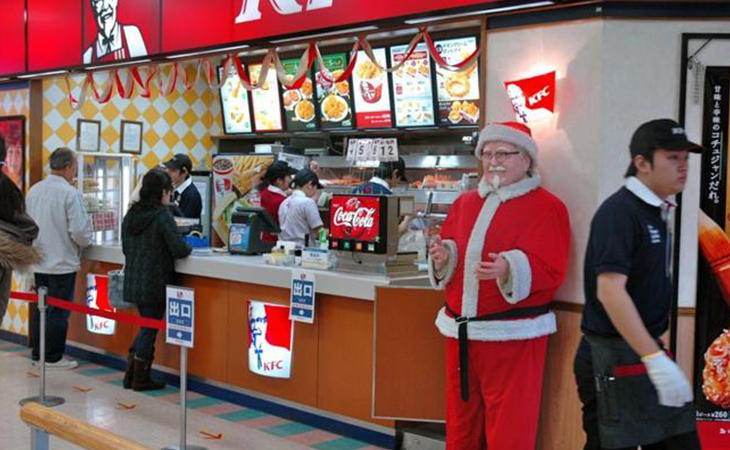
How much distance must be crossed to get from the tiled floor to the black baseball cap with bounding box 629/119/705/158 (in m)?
2.77

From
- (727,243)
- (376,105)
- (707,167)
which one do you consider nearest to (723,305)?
(727,243)

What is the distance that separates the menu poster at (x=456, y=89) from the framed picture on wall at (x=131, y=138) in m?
3.26

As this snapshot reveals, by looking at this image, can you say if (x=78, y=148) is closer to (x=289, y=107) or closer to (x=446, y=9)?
(x=289, y=107)

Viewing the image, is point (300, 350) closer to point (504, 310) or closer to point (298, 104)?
point (504, 310)

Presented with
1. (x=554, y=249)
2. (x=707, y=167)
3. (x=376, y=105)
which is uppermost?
(x=376, y=105)

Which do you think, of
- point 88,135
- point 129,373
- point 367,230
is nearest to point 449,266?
point 367,230

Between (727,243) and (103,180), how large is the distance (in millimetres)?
6045

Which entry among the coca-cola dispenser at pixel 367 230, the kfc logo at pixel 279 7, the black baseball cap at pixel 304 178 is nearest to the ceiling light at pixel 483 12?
the kfc logo at pixel 279 7

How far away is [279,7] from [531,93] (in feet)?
7.13

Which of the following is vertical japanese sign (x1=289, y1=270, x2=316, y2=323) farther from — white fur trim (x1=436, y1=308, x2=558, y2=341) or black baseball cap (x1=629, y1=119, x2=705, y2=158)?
black baseball cap (x1=629, y1=119, x2=705, y2=158)

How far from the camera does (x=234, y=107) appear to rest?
10.2 metres

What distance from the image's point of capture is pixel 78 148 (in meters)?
8.48

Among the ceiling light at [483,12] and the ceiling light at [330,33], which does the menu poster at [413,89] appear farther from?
the ceiling light at [483,12]

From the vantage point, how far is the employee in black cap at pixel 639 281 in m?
3.03
